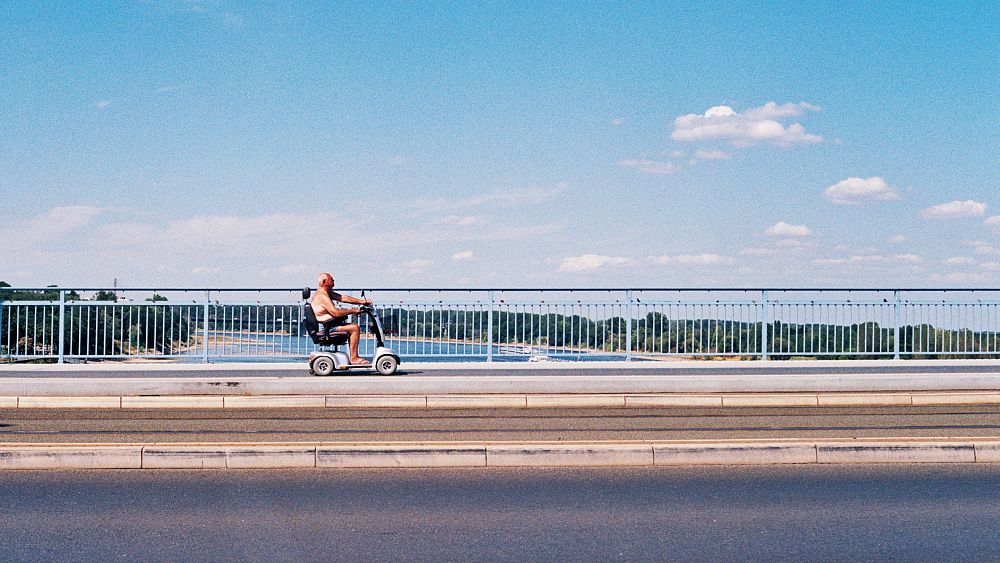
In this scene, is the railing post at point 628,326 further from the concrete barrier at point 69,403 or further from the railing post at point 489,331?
the concrete barrier at point 69,403

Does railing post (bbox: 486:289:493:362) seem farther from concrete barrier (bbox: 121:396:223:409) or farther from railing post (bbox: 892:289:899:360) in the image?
railing post (bbox: 892:289:899:360)

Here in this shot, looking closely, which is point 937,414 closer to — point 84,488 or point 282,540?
point 282,540

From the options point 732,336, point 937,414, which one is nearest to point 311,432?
point 937,414

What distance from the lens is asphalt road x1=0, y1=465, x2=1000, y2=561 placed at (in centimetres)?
548

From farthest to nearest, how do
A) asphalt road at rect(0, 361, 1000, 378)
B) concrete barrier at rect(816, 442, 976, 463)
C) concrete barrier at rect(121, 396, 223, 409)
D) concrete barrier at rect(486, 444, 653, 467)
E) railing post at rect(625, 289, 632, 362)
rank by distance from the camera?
railing post at rect(625, 289, 632, 362)
asphalt road at rect(0, 361, 1000, 378)
concrete barrier at rect(121, 396, 223, 409)
concrete barrier at rect(816, 442, 976, 463)
concrete barrier at rect(486, 444, 653, 467)

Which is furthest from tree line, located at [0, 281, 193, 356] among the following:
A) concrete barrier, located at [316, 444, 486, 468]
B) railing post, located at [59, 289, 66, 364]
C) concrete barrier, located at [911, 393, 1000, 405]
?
concrete barrier, located at [911, 393, 1000, 405]

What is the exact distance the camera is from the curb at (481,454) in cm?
799

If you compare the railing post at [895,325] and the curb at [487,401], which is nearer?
the curb at [487,401]

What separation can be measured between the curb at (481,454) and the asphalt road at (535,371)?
21.3 feet

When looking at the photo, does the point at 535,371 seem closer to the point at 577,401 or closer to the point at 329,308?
the point at 329,308

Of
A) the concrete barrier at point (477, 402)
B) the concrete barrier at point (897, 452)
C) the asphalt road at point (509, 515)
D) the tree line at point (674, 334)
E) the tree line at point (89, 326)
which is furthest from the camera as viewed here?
the tree line at point (674, 334)

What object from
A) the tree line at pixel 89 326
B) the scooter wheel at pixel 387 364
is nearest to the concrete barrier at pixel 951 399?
the scooter wheel at pixel 387 364

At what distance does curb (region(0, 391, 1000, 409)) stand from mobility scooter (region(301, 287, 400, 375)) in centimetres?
232

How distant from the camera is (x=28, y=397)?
39.2ft
